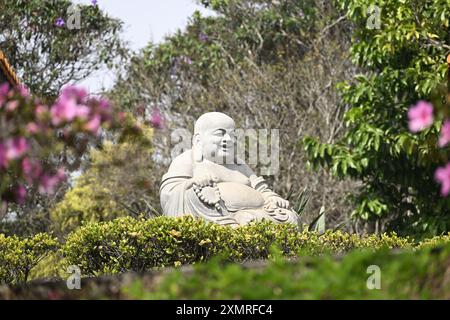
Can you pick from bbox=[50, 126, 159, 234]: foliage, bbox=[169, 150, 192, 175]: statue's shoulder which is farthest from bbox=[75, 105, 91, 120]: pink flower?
bbox=[50, 126, 159, 234]: foliage

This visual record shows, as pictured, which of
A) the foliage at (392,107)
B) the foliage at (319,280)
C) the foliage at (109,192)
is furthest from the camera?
the foliage at (109,192)

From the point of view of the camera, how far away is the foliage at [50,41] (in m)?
21.7

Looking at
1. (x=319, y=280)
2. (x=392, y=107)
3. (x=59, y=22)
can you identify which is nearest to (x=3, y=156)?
(x=319, y=280)

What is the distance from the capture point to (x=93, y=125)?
166 inches

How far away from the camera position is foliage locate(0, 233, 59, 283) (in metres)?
11.5

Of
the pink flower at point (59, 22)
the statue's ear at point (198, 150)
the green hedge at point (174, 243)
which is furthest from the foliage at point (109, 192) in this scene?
the green hedge at point (174, 243)

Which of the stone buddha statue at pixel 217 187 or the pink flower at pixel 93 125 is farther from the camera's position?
the stone buddha statue at pixel 217 187

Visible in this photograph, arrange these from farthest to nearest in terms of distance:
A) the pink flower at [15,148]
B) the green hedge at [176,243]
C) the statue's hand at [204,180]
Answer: the statue's hand at [204,180], the green hedge at [176,243], the pink flower at [15,148]

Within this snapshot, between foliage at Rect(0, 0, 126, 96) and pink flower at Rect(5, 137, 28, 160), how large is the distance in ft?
57.2

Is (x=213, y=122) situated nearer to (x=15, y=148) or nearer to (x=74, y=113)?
(x=74, y=113)

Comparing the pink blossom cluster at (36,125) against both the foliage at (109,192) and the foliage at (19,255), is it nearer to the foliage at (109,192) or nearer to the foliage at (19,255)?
the foliage at (19,255)

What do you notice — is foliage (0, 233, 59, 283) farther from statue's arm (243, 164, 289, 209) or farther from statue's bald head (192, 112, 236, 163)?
statue's arm (243, 164, 289, 209)

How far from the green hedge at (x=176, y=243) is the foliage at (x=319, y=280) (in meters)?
6.62

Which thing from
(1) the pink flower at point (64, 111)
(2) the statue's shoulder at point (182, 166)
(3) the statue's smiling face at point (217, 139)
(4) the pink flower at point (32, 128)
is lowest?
(4) the pink flower at point (32, 128)
